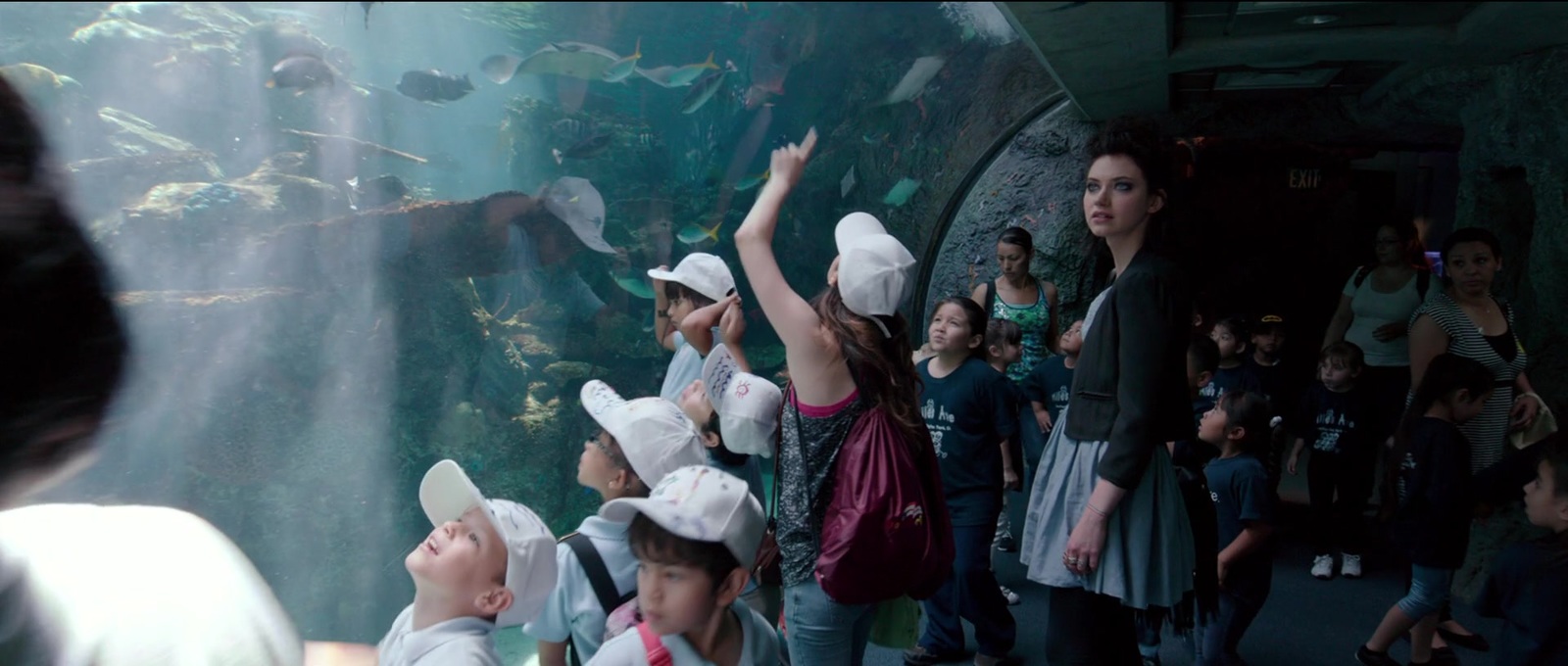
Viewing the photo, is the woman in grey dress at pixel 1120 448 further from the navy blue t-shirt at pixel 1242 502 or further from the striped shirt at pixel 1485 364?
the striped shirt at pixel 1485 364

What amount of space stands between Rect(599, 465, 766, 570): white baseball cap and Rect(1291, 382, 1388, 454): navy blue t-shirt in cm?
381

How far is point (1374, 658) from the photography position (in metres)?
3.16

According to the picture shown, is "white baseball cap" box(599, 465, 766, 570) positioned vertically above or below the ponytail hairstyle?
below

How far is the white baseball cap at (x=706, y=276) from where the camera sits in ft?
9.09

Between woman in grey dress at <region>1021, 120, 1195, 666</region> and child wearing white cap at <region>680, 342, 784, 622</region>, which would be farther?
child wearing white cap at <region>680, 342, 784, 622</region>

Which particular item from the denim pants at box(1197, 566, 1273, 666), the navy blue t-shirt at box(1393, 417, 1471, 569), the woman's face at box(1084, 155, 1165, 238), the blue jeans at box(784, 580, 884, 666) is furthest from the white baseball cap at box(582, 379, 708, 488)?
the navy blue t-shirt at box(1393, 417, 1471, 569)

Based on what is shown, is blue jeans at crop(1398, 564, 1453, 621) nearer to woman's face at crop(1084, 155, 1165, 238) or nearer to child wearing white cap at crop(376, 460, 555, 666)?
woman's face at crop(1084, 155, 1165, 238)

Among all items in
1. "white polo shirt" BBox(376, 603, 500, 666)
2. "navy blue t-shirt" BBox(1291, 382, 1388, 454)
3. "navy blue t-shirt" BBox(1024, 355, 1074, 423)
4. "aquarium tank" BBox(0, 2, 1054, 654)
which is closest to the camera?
"white polo shirt" BBox(376, 603, 500, 666)

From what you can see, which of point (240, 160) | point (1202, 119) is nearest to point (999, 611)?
point (1202, 119)

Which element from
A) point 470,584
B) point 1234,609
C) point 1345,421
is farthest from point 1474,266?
point 470,584

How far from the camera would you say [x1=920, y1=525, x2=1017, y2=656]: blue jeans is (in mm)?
3141

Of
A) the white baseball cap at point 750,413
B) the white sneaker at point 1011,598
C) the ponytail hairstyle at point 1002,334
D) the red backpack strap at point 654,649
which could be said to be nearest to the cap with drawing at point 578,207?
the ponytail hairstyle at point 1002,334

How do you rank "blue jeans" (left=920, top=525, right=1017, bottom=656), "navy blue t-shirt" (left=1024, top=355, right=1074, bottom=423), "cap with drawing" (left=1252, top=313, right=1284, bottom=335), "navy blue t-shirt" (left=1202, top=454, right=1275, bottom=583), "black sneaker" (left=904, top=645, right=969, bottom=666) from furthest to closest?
"cap with drawing" (left=1252, top=313, right=1284, bottom=335) → "navy blue t-shirt" (left=1024, top=355, right=1074, bottom=423) → "black sneaker" (left=904, top=645, right=969, bottom=666) → "blue jeans" (left=920, top=525, right=1017, bottom=656) → "navy blue t-shirt" (left=1202, top=454, right=1275, bottom=583)

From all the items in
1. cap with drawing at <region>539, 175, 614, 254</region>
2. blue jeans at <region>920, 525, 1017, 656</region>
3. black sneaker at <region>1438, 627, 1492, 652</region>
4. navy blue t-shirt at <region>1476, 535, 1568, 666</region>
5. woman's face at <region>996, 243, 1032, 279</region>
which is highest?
cap with drawing at <region>539, 175, 614, 254</region>
